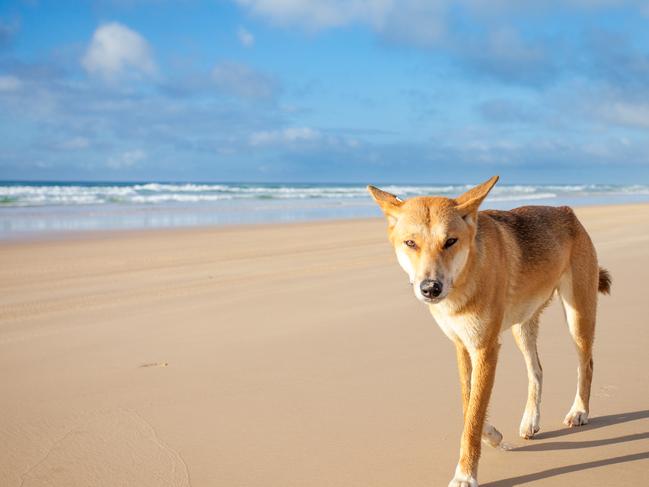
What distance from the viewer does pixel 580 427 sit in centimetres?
405

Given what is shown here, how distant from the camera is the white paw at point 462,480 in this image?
3.18 metres

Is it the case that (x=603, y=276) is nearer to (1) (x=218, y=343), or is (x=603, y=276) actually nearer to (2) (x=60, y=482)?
(1) (x=218, y=343)

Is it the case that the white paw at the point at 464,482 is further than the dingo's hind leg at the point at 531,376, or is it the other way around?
the dingo's hind leg at the point at 531,376

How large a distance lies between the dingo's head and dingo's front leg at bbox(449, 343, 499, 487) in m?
0.48

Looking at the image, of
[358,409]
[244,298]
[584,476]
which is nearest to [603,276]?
[584,476]

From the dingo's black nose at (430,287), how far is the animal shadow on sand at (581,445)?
117 cm

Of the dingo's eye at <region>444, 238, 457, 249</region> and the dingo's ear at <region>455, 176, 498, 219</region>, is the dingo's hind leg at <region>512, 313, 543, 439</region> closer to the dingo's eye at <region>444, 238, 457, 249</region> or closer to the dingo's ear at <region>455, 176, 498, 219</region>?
the dingo's ear at <region>455, 176, 498, 219</region>

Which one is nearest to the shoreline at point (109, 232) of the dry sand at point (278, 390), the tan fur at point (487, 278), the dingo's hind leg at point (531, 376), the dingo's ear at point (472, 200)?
the dry sand at point (278, 390)

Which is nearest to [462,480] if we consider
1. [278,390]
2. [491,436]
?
[491,436]

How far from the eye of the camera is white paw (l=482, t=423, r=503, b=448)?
365cm

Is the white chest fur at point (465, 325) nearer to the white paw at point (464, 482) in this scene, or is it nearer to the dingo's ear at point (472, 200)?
the dingo's ear at point (472, 200)

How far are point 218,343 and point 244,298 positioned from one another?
6.60ft

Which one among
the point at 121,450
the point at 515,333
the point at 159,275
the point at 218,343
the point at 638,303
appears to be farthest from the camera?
the point at 159,275

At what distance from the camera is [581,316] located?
4180 mm
